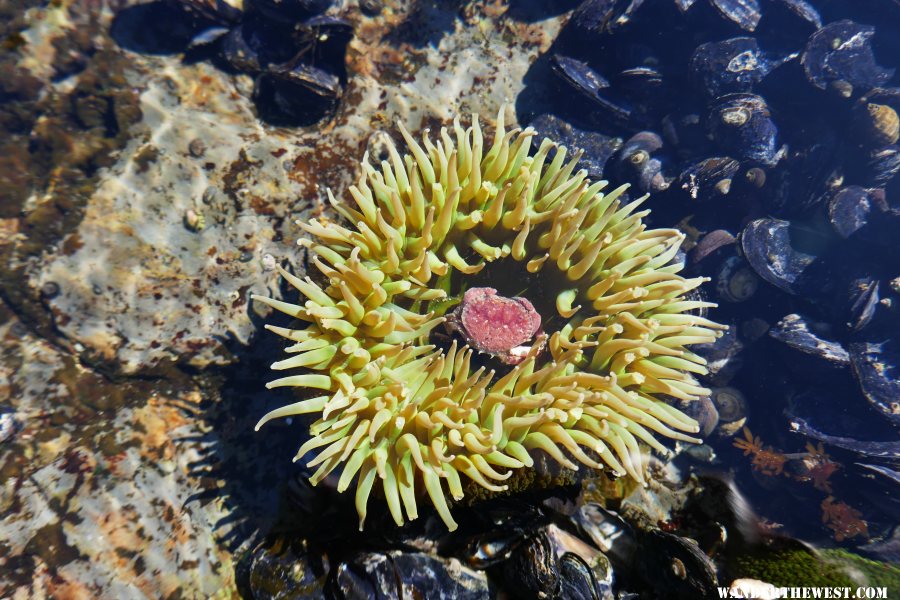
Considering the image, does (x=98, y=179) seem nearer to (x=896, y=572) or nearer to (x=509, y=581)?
(x=509, y=581)

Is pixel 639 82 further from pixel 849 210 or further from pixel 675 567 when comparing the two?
pixel 675 567

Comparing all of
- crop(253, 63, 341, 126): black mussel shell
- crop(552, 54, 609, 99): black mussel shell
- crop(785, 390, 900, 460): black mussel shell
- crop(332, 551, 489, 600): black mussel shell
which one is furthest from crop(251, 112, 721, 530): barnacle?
crop(785, 390, 900, 460): black mussel shell

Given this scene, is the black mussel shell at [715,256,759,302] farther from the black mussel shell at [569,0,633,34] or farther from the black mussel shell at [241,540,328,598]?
the black mussel shell at [241,540,328,598]

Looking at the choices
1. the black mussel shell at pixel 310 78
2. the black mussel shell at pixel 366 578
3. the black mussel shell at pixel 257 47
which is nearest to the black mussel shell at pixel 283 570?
the black mussel shell at pixel 366 578

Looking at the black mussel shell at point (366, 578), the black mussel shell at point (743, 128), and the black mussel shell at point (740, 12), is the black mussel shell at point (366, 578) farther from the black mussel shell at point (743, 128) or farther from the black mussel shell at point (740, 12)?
the black mussel shell at point (740, 12)

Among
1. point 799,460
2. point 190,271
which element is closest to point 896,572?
point 799,460

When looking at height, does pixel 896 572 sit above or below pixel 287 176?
above
